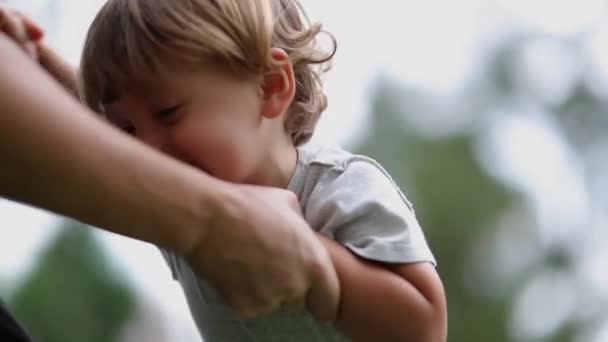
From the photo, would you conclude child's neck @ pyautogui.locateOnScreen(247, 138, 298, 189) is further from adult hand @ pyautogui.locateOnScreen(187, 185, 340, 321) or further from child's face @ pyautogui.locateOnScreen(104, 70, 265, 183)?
adult hand @ pyautogui.locateOnScreen(187, 185, 340, 321)

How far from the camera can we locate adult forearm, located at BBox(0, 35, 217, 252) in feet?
1.97

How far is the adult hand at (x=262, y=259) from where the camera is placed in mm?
688

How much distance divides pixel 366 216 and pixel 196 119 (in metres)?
Result: 0.16

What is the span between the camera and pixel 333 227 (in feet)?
2.71

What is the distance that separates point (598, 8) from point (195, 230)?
3.88 metres

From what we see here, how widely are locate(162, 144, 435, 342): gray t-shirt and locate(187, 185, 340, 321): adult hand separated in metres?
0.06

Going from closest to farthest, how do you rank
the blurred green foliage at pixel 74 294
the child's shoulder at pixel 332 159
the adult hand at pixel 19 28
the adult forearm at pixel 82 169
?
the adult forearm at pixel 82 169 → the adult hand at pixel 19 28 → the child's shoulder at pixel 332 159 → the blurred green foliage at pixel 74 294

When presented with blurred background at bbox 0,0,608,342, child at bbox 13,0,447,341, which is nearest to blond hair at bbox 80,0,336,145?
child at bbox 13,0,447,341

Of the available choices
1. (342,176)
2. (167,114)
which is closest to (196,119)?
(167,114)

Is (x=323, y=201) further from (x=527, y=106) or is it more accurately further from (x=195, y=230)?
(x=527, y=106)

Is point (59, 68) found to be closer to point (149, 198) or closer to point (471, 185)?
point (149, 198)

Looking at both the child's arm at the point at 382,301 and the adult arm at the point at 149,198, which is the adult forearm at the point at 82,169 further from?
the child's arm at the point at 382,301

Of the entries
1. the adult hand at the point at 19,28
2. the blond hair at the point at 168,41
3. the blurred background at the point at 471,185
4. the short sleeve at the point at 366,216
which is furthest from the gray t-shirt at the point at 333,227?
the blurred background at the point at 471,185

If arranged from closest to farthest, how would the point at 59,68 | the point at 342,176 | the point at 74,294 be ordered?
the point at 342,176
the point at 59,68
the point at 74,294
